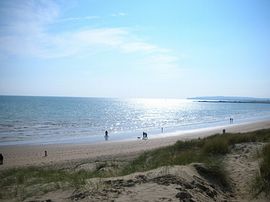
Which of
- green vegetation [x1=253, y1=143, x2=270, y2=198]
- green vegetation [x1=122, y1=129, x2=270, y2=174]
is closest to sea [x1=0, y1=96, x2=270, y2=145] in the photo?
green vegetation [x1=122, y1=129, x2=270, y2=174]

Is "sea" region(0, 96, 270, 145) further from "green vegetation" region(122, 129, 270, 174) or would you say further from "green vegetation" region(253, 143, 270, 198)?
"green vegetation" region(253, 143, 270, 198)

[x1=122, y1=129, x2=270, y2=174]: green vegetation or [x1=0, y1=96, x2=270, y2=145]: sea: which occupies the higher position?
[x1=122, y1=129, x2=270, y2=174]: green vegetation

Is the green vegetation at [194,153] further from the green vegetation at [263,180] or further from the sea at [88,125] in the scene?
the sea at [88,125]

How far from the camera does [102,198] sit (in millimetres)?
6824

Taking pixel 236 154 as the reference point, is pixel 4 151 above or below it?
below

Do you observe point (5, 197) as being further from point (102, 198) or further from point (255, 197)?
point (255, 197)

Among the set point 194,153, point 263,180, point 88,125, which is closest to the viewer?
point 263,180

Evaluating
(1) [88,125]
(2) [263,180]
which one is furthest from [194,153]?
(1) [88,125]

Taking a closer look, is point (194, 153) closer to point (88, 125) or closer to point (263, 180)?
point (263, 180)

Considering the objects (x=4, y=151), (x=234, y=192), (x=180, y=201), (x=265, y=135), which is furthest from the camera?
(x=4, y=151)

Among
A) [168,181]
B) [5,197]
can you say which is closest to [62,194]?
[5,197]

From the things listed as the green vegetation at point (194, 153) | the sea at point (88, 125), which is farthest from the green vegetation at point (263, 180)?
the sea at point (88, 125)

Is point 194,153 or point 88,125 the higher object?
point 194,153

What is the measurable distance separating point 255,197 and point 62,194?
4.73 m
